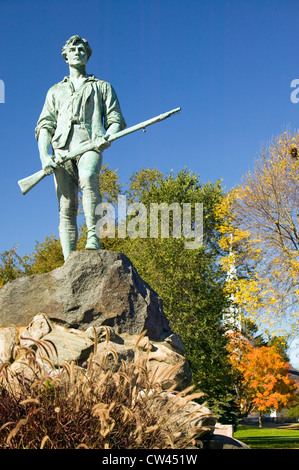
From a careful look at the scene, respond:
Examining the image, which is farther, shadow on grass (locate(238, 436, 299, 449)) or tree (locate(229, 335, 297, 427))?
tree (locate(229, 335, 297, 427))

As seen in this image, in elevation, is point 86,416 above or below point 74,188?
below

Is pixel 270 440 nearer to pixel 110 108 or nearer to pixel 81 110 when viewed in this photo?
pixel 110 108

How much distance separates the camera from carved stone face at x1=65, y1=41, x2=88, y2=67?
8.32 m

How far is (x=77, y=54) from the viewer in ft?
27.3

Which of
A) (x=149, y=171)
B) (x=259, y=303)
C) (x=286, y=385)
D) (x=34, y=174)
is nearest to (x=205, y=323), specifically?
(x=259, y=303)

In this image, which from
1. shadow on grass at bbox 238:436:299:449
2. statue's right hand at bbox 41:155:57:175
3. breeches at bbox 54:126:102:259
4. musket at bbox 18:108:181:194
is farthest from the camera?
shadow on grass at bbox 238:436:299:449

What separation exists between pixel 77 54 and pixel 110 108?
1.05 meters

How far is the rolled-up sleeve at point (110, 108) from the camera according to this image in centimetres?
827

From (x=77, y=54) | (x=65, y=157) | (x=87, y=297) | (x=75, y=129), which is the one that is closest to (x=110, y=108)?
(x=75, y=129)

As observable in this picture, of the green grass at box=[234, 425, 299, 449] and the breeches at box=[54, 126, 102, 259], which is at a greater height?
the breeches at box=[54, 126, 102, 259]

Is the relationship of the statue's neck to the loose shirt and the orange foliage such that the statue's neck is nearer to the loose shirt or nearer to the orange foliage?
the loose shirt

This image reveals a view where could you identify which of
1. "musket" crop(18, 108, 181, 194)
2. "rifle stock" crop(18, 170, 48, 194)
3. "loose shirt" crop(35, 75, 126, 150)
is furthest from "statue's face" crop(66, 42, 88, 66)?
"rifle stock" crop(18, 170, 48, 194)
